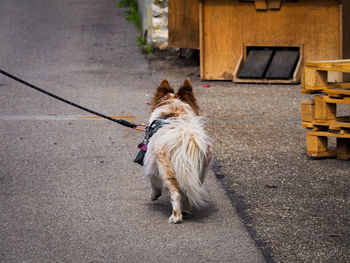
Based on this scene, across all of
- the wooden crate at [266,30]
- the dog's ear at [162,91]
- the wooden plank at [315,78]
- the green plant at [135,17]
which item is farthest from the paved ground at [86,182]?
the wooden plank at [315,78]

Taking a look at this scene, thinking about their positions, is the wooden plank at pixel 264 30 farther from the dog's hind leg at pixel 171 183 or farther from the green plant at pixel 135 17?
the dog's hind leg at pixel 171 183

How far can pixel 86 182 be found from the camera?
6.57 meters

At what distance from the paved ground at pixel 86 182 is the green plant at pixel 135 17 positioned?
0.67 meters

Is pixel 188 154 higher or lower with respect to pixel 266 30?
lower

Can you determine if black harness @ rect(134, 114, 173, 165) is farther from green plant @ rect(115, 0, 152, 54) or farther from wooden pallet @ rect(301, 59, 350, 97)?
green plant @ rect(115, 0, 152, 54)

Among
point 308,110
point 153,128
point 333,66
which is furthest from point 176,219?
point 333,66

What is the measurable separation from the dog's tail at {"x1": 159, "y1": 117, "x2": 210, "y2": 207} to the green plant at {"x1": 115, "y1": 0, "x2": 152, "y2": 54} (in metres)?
11.0

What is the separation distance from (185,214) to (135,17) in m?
14.4

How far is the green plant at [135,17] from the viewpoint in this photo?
16128 mm

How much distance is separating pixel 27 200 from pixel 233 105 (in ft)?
18.8

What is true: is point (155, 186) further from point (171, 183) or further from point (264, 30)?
point (264, 30)

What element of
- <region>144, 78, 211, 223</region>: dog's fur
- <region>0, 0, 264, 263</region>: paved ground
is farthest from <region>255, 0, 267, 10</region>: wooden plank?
<region>144, 78, 211, 223</region>: dog's fur

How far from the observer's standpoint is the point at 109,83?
12.9 metres

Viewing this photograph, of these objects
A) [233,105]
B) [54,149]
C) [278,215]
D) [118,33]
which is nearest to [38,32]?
[118,33]
